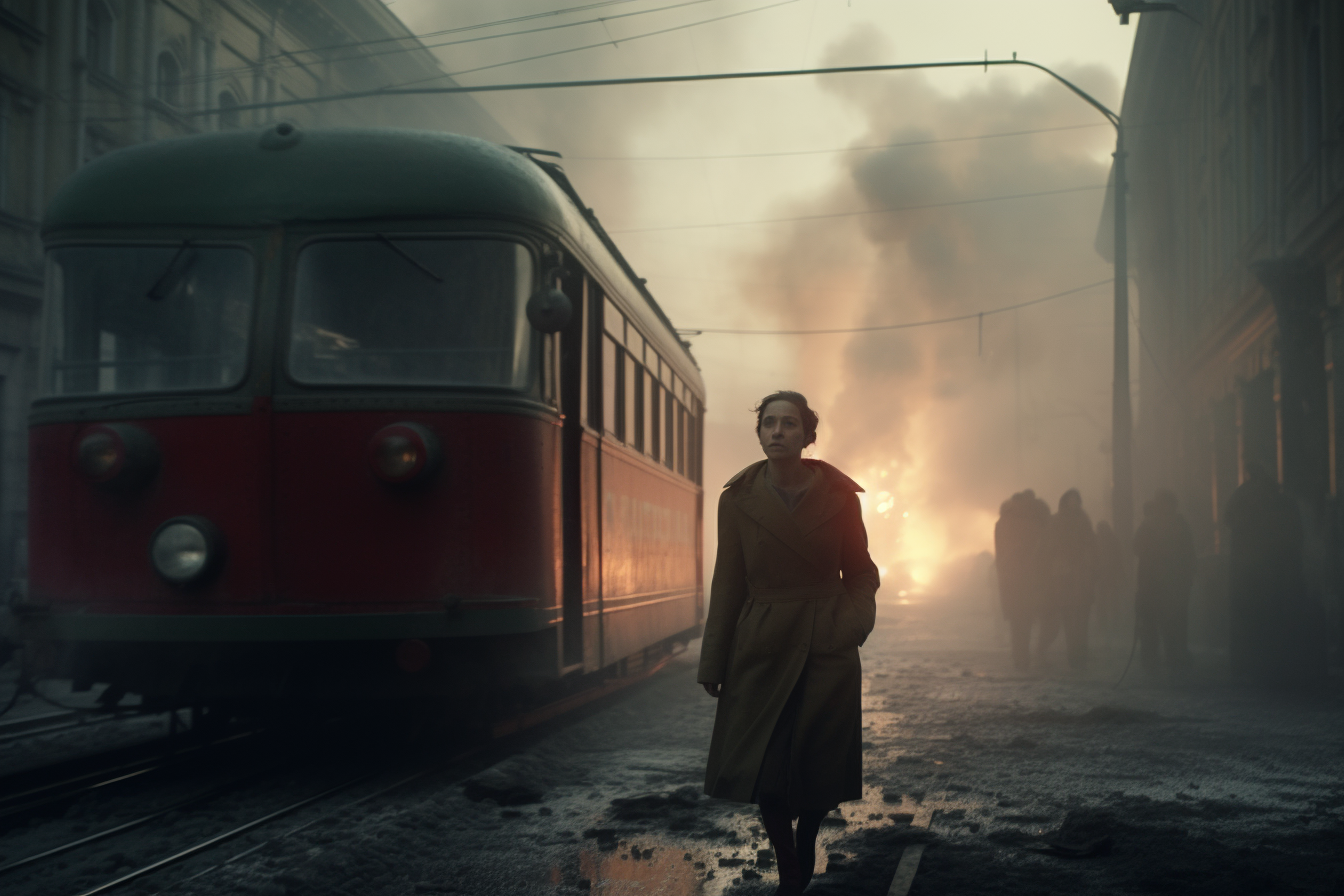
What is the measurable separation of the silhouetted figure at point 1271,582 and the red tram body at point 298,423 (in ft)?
24.6

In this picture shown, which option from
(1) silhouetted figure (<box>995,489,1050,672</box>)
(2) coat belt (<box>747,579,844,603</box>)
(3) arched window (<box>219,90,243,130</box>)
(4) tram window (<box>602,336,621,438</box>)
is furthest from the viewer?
(3) arched window (<box>219,90,243,130</box>)

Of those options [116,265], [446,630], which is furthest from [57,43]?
[446,630]

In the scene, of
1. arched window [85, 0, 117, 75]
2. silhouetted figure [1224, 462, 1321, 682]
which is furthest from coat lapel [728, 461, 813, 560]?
arched window [85, 0, 117, 75]

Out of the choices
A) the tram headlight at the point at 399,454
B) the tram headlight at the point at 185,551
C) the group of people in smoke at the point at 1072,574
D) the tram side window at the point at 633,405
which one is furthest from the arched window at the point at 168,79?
the tram headlight at the point at 399,454

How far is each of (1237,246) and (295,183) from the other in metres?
18.9

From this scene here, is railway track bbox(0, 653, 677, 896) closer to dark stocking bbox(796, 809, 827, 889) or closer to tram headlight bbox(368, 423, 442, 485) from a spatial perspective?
tram headlight bbox(368, 423, 442, 485)

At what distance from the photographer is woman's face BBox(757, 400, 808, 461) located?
4.54 m

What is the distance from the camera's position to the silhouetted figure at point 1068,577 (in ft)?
47.8

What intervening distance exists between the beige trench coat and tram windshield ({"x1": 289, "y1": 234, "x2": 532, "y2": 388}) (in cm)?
279

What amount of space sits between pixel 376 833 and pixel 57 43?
20.6 metres

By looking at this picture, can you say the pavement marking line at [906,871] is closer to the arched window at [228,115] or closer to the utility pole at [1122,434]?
the utility pole at [1122,434]

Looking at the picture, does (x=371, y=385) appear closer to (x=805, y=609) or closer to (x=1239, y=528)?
(x=805, y=609)

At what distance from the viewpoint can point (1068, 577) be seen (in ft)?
48.8

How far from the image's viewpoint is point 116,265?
7.12 metres
